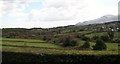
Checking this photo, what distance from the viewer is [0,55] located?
1394 inches

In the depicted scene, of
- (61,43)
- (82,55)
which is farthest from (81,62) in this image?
(61,43)

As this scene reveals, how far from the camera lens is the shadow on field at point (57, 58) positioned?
113ft

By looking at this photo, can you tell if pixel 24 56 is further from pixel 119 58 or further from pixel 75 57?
pixel 119 58

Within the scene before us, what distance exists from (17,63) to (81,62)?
828 cm

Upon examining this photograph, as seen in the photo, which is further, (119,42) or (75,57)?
(119,42)

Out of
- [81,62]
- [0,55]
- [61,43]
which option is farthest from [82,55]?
[61,43]

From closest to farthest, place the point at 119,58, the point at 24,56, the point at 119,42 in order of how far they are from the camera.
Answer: the point at 119,58 < the point at 24,56 < the point at 119,42

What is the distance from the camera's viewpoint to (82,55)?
3516 cm

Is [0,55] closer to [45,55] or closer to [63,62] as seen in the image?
[45,55]

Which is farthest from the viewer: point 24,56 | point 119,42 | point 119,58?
point 119,42

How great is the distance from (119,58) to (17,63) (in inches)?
512

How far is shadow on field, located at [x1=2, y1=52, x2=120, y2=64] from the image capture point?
34500 millimetres

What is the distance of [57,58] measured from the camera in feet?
117

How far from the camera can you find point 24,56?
36.6m
